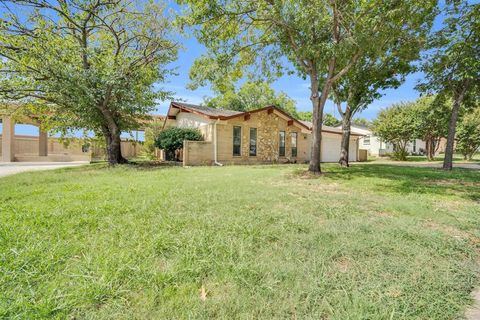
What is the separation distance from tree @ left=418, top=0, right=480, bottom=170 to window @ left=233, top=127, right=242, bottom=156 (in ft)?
33.6

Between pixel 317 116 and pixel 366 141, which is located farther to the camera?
pixel 366 141

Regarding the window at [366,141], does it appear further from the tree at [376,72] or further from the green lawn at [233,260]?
the green lawn at [233,260]

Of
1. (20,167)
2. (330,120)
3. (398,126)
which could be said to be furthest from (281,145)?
(330,120)

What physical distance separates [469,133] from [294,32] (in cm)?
2498

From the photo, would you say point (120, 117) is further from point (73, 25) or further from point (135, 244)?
point (135, 244)

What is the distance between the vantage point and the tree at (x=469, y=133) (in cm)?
2292

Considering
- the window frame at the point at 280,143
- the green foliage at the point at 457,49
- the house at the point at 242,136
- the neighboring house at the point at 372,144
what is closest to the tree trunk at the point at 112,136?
the house at the point at 242,136

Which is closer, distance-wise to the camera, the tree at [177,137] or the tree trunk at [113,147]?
the tree trunk at [113,147]

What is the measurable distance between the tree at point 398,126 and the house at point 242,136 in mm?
11467

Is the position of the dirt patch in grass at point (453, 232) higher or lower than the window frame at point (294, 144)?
lower

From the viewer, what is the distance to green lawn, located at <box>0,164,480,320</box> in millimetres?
1819

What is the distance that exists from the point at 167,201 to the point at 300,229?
105 inches

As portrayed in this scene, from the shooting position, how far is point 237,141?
15891mm

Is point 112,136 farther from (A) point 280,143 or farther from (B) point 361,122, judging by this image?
(B) point 361,122
